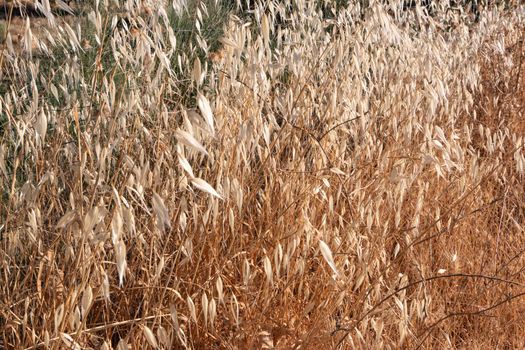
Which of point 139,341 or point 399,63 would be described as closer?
point 139,341

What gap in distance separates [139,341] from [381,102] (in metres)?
1.10

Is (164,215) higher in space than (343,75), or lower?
higher

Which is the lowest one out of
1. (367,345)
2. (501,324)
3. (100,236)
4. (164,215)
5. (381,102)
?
(501,324)

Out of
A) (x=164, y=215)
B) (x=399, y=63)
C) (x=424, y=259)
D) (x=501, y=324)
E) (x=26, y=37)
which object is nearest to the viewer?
(x=164, y=215)

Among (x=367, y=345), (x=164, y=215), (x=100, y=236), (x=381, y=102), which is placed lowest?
(x=367, y=345)

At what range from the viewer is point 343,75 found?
2.05m

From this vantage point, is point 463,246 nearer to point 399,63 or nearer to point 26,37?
point 399,63

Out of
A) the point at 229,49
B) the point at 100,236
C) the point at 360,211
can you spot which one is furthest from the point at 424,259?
the point at 100,236

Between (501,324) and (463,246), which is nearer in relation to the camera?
(501,324)

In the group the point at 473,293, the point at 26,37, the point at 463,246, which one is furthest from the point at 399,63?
the point at 26,37

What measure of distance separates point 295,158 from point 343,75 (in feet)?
1.21

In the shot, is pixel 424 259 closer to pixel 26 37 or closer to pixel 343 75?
pixel 343 75

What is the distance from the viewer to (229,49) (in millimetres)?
1681

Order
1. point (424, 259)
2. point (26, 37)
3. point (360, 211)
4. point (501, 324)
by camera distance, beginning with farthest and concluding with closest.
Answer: point (424, 259) → point (501, 324) → point (360, 211) → point (26, 37)
